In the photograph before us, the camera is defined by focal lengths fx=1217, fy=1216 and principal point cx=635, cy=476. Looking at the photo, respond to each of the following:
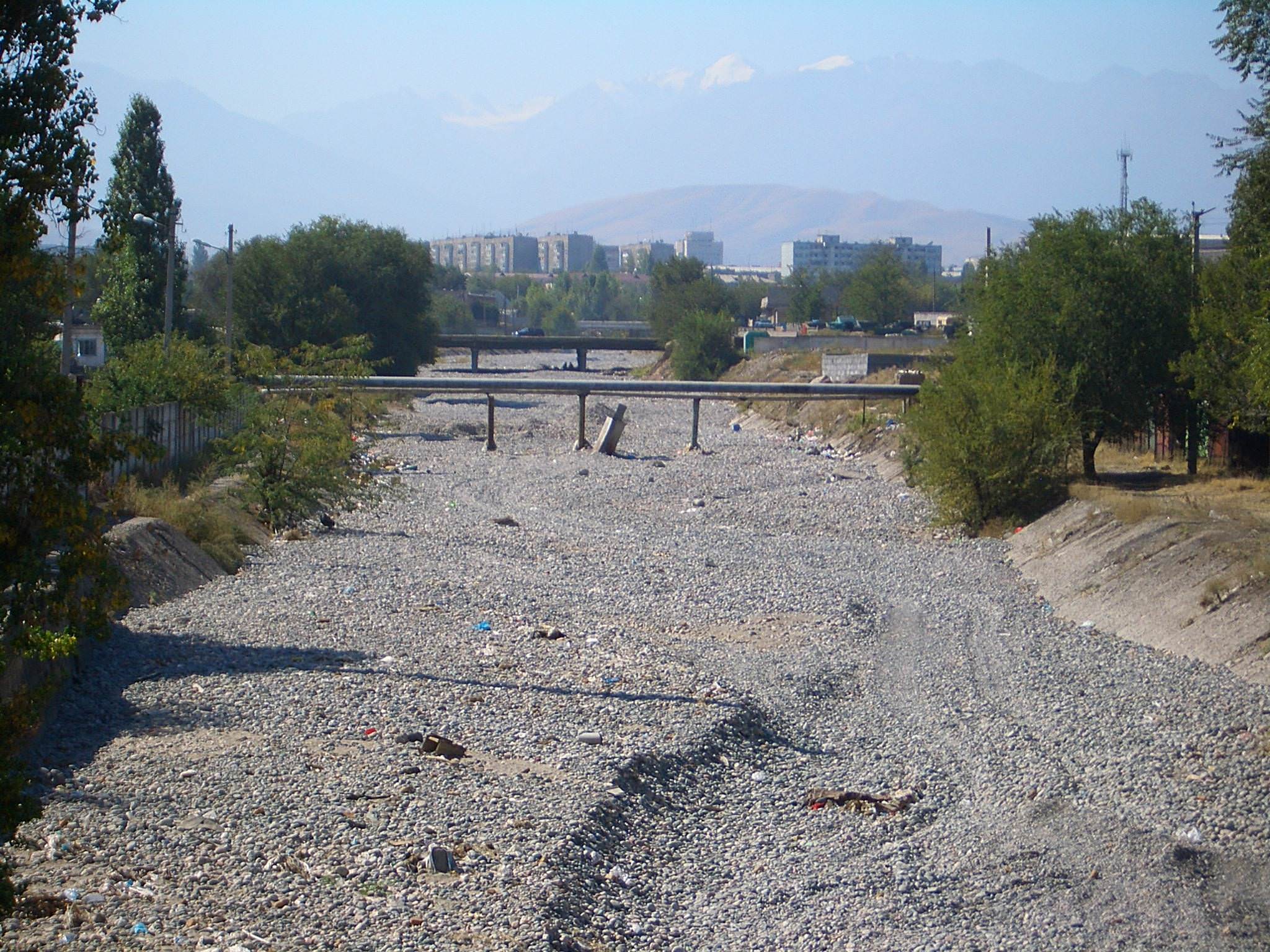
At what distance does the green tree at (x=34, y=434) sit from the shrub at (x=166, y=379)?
20.8 metres

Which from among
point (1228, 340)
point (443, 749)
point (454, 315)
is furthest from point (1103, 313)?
point (454, 315)

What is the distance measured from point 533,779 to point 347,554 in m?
12.2

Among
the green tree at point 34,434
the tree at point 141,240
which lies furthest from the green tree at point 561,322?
the green tree at point 34,434

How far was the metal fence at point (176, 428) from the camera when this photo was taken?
78.6ft

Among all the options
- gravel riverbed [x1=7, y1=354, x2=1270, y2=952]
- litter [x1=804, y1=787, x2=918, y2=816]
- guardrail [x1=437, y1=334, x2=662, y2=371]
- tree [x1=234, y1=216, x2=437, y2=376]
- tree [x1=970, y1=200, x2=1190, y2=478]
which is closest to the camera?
gravel riverbed [x1=7, y1=354, x2=1270, y2=952]

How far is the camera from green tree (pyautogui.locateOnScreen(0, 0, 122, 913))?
204 inches

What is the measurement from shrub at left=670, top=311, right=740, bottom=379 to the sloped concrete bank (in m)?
60.6

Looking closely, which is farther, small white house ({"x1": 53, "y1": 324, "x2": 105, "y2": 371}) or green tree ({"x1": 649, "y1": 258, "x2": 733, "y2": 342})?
green tree ({"x1": 649, "y1": 258, "x2": 733, "y2": 342})

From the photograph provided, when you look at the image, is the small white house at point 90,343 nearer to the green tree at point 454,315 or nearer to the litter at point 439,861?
the litter at point 439,861

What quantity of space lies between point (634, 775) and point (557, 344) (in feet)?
333

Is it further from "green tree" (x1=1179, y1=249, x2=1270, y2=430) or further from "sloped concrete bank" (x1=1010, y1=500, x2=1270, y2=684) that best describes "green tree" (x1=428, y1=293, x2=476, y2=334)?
"sloped concrete bank" (x1=1010, y1=500, x2=1270, y2=684)

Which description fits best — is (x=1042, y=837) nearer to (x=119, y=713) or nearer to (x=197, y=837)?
(x=197, y=837)

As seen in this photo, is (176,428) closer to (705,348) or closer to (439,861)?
(439,861)

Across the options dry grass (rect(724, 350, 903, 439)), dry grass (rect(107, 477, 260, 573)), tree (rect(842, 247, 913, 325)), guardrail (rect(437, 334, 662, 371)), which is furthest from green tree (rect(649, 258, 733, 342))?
dry grass (rect(107, 477, 260, 573))
